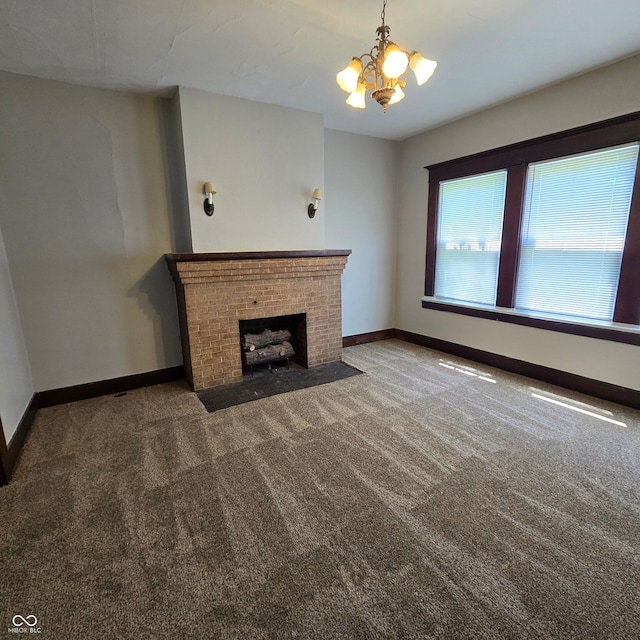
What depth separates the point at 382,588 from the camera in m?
1.37

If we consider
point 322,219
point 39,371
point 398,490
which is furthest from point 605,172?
point 39,371

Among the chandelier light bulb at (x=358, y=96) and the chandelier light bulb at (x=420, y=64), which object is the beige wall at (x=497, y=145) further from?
the chandelier light bulb at (x=358, y=96)

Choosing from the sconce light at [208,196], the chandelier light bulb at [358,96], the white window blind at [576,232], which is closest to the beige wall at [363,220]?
the sconce light at [208,196]

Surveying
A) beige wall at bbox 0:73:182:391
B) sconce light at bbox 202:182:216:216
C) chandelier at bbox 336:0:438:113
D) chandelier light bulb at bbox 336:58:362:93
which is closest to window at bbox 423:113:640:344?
chandelier at bbox 336:0:438:113

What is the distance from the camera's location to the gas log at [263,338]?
364cm

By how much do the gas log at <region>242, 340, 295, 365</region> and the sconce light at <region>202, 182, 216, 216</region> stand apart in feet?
4.90

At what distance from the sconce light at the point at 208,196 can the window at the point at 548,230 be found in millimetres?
2789

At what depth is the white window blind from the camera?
282 cm

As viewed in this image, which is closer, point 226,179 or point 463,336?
point 226,179

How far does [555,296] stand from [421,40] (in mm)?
2560

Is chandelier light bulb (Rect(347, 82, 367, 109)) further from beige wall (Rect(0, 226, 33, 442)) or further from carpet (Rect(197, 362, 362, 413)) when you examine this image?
beige wall (Rect(0, 226, 33, 442))

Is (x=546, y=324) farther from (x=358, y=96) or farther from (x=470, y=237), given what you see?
(x=358, y=96)

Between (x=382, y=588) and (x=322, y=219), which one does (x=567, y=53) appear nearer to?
(x=322, y=219)

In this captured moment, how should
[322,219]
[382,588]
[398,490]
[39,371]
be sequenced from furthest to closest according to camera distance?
[322,219], [39,371], [398,490], [382,588]
